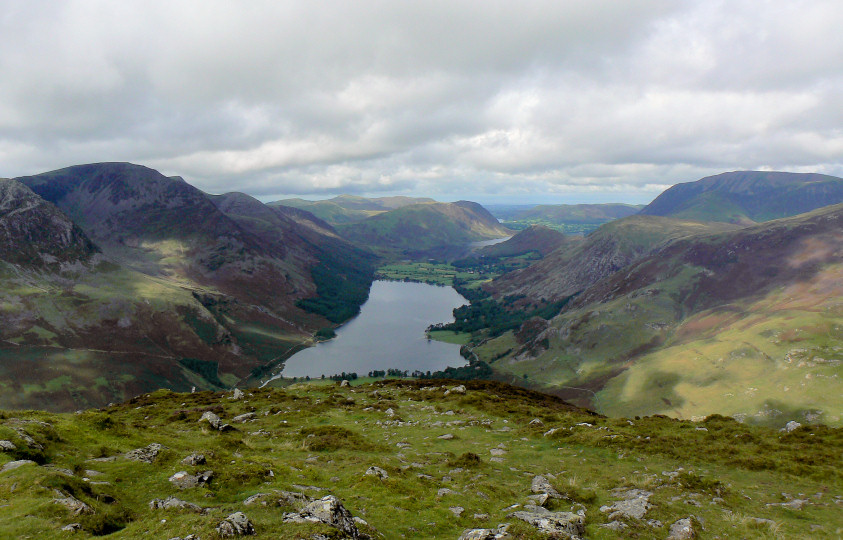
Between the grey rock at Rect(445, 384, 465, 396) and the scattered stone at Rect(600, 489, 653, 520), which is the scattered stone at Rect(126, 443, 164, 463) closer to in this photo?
the scattered stone at Rect(600, 489, 653, 520)

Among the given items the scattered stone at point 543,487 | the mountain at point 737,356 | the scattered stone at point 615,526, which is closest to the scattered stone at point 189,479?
the scattered stone at point 543,487

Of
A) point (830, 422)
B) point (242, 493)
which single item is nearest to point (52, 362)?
point (242, 493)

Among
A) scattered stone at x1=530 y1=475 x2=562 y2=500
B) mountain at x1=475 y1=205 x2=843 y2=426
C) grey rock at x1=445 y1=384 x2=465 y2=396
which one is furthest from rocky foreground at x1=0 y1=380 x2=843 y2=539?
mountain at x1=475 y1=205 x2=843 y2=426

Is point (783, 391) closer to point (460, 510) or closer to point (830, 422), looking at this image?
point (830, 422)

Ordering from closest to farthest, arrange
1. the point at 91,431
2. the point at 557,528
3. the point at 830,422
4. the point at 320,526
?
the point at 320,526
the point at 557,528
the point at 91,431
the point at 830,422

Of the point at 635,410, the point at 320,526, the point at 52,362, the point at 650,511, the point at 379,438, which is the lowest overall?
the point at 635,410
